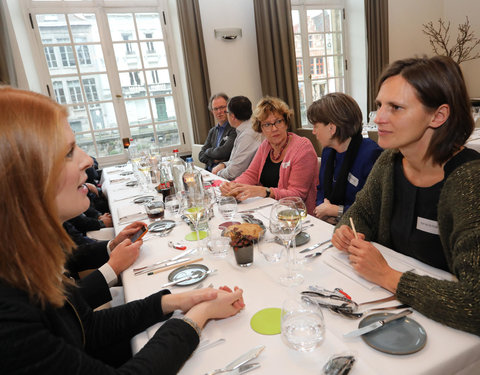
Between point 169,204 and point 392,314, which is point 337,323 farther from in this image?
point 169,204

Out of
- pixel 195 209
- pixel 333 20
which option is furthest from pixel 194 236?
pixel 333 20

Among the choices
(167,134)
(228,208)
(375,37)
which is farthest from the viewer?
(375,37)

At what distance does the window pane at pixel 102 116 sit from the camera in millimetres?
4664

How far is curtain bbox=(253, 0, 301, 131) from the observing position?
4.83 m

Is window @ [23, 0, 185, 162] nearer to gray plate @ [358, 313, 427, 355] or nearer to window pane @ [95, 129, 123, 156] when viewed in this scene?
window pane @ [95, 129, 123, 156]

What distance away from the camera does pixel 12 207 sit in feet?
1.93

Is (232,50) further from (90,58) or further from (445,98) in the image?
(445,98)

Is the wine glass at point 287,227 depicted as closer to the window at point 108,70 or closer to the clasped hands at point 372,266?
the clasped hands at point 372,266

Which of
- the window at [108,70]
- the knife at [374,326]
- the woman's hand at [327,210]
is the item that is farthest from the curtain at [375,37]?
the knife at [374,326]

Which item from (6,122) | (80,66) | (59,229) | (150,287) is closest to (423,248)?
(150,287)

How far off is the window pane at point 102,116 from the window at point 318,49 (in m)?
3.23

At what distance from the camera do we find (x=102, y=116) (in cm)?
472

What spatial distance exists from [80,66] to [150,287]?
4.40 m

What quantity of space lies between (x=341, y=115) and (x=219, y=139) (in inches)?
88.8
